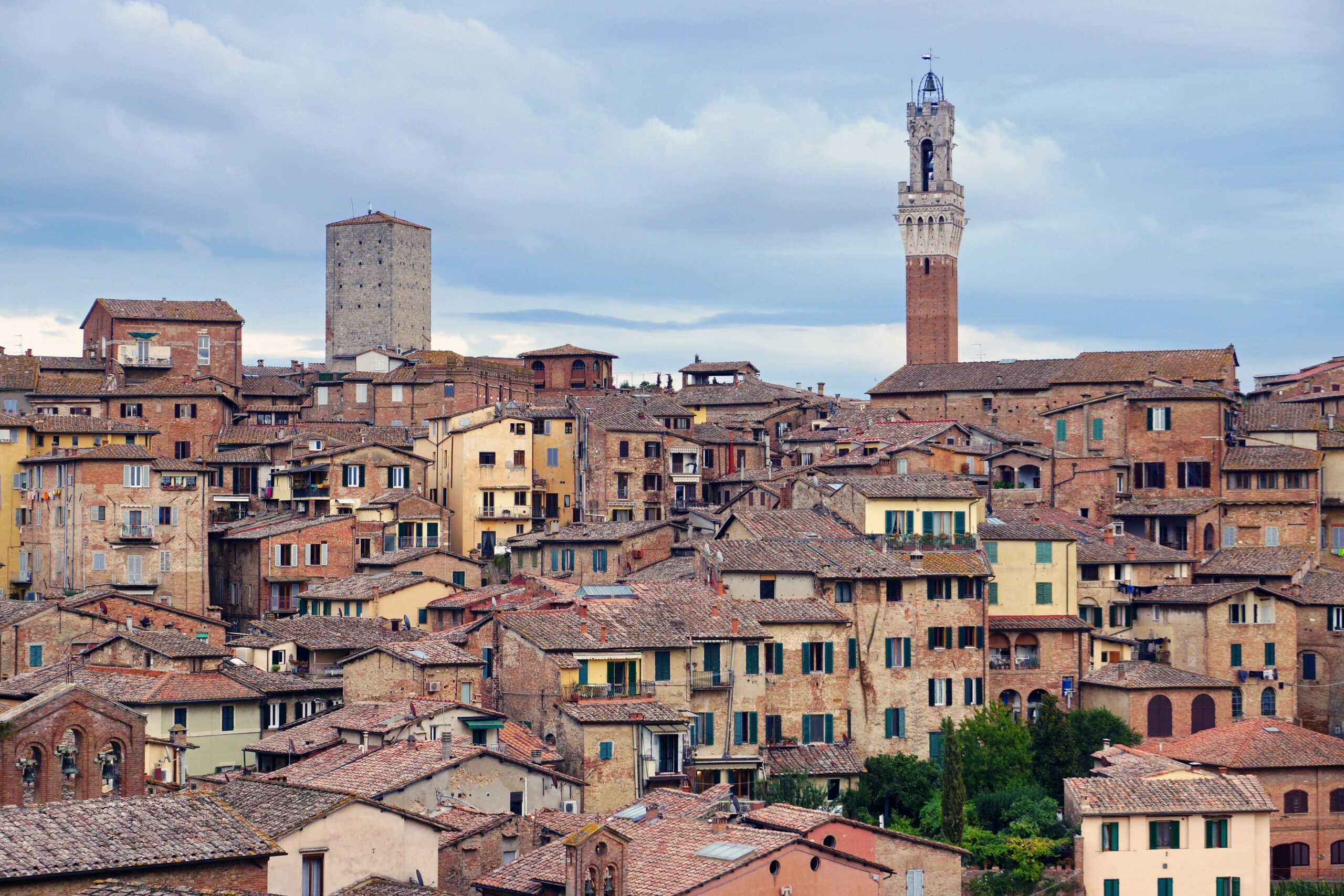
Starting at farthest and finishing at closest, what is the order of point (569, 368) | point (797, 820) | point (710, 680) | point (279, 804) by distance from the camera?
point (569, 368)
point (710, 680)
point (797, 820)
point (279, 804)

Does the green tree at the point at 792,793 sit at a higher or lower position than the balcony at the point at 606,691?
lower

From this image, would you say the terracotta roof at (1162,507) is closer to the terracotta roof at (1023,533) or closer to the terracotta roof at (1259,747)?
the terracotta roof at (1023,533)

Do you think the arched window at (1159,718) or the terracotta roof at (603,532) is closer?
the arched window at (1159,718)

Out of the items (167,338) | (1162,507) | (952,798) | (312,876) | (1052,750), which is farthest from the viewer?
(167,338)

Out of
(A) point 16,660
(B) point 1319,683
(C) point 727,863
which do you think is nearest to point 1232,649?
(B) point 1319,683

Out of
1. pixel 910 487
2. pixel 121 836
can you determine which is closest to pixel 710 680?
pixel 910 487

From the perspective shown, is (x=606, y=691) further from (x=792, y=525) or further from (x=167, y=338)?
(x=167, y=338)

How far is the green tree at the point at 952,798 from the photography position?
54219mm

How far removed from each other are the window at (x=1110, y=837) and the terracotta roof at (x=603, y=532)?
22305 mm

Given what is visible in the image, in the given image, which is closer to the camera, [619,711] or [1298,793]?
[619,711]

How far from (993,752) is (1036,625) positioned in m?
6.88

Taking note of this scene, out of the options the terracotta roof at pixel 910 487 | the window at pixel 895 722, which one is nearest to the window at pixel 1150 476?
the terracotta roof at pixel 910 487

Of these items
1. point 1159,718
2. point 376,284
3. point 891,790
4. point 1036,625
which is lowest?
point 891,790

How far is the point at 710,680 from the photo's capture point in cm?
5581
